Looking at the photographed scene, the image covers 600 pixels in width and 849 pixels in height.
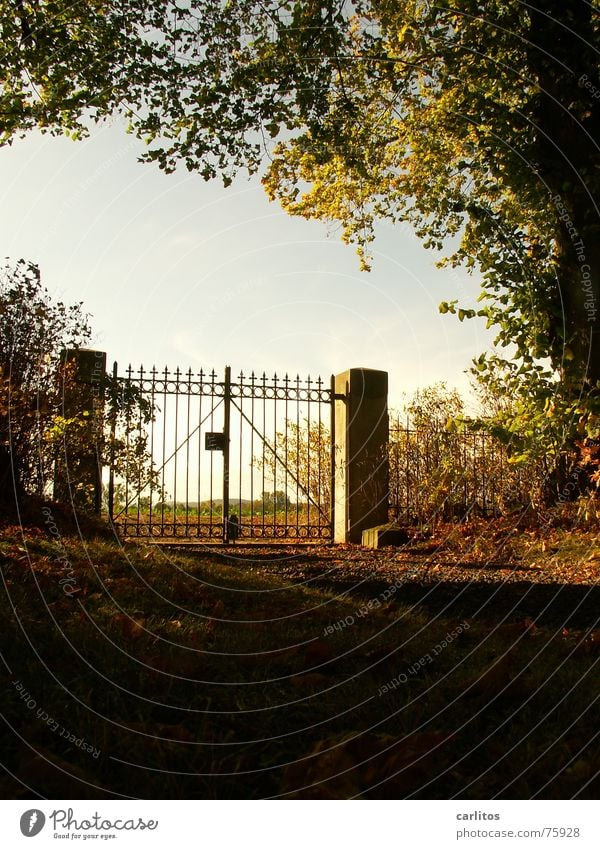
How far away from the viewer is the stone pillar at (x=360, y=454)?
12.8m

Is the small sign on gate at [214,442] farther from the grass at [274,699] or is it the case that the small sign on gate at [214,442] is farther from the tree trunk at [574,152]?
the grass at [274,699]

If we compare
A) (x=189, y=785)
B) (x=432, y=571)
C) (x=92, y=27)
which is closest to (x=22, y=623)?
(x=189, y=785)

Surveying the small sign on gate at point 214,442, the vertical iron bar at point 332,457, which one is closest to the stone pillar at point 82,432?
the small sign on gate at point 214,442

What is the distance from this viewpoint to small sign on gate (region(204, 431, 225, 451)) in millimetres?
A: 12461

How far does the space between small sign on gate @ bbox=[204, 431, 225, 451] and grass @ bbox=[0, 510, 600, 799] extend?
7.04 meters

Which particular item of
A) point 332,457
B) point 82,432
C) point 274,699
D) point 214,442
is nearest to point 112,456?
point 82,432

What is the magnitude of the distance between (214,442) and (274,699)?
9429 millimetres

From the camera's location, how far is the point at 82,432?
9.80 m

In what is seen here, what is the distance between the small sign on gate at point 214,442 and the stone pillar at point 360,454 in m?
2.31

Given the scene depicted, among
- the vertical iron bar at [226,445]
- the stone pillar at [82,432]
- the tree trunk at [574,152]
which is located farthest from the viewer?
the vertical iron bar at [226,445]

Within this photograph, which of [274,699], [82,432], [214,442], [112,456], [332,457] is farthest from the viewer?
[332,457]

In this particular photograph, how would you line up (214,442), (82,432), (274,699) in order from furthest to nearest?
(214,442), (82,432), (274,699)

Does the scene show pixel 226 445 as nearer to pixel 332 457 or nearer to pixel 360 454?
pixel 332 457

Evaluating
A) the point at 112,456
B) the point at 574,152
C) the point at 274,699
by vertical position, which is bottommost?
the point at 274,699
